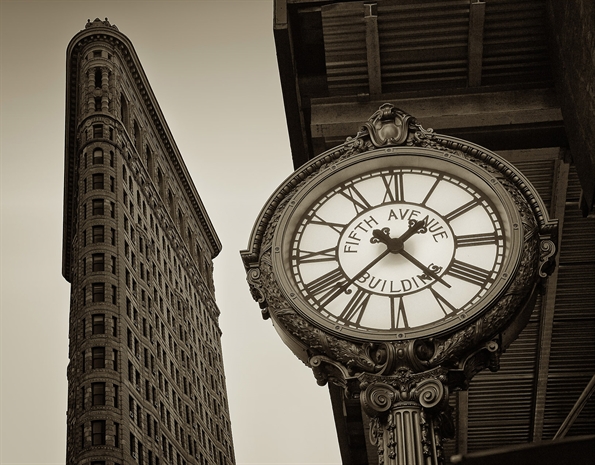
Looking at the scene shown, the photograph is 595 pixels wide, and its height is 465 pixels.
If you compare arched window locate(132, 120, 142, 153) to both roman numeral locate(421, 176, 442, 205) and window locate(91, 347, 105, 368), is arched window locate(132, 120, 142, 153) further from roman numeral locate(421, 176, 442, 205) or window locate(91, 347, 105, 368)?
roman numeral locate(421, 176, 442, 205)

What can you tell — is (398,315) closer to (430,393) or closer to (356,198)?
(430,393)

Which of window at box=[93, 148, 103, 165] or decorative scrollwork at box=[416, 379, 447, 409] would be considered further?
window at box=[93, 148, 103, 165]

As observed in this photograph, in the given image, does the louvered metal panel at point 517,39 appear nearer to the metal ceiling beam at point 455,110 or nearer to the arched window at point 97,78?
the metal ceiling beam at point 455,110

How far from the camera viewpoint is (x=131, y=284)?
260 feet

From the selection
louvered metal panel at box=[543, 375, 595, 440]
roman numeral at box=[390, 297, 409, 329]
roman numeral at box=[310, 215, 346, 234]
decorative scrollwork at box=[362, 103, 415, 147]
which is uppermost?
louvered metal panel at box=[543, 375, 595, 440]

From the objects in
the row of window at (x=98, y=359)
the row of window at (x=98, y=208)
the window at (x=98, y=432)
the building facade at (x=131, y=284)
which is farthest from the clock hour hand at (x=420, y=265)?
the row of window at (x=98, y=208)

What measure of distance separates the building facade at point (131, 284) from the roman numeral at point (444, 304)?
64.8 m

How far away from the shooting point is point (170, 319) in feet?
290

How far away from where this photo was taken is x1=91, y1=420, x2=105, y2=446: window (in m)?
67.6

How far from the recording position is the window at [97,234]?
260 ft

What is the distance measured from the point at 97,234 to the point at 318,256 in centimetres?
7664

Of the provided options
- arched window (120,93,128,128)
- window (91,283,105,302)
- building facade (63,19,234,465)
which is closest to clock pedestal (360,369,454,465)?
building facade (63,19,234,465)

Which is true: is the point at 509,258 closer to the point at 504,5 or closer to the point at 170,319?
the point at 504,5

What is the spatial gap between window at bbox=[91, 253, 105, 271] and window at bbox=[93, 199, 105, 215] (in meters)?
4.03
